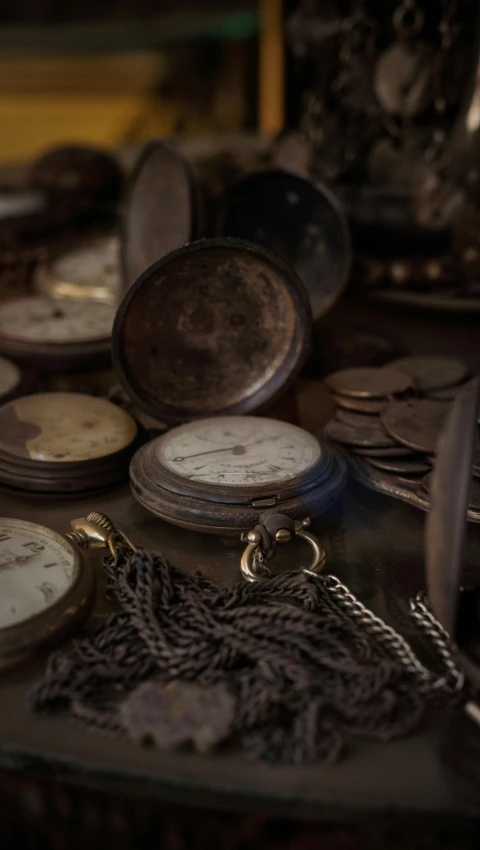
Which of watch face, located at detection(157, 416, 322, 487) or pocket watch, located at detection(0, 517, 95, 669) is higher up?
watch face, located at detection(157, 416, 322, 487)

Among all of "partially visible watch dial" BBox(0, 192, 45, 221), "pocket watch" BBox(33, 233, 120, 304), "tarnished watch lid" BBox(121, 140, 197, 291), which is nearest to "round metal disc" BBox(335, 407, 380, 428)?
"tarnished watch lid" BBox(121, 140, 197, 291)

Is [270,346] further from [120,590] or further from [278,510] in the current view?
[120,590]

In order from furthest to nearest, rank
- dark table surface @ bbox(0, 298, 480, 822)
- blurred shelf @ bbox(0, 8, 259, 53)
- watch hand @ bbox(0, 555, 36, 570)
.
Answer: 1. blurred shelf @ bbox(0, 8, 259, 53)
2. watch hand @ bbox(0, 555, 36, 570)
3. dark table surface @ bbox(0, 298, 480, 822)

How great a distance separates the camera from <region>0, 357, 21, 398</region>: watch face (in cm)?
197

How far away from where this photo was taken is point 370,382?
6.47 ft

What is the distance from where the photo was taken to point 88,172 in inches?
138

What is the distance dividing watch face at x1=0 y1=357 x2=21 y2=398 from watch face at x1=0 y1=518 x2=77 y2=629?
0.56m

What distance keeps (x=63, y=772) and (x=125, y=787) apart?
8 cm

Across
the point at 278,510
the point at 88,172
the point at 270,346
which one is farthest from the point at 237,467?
the point at 88,172

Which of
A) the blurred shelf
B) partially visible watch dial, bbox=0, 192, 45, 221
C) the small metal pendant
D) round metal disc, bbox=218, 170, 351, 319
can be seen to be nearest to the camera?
round metal disc, bbox=218, 170, 351, 319

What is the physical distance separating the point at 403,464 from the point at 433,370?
0.47 metres

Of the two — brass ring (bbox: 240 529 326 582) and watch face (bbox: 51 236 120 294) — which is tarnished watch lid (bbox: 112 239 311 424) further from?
watch face (bbox: 51 236 120 294)

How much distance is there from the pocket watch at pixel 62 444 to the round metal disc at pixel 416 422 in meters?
0.53

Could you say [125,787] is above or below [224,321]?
below
